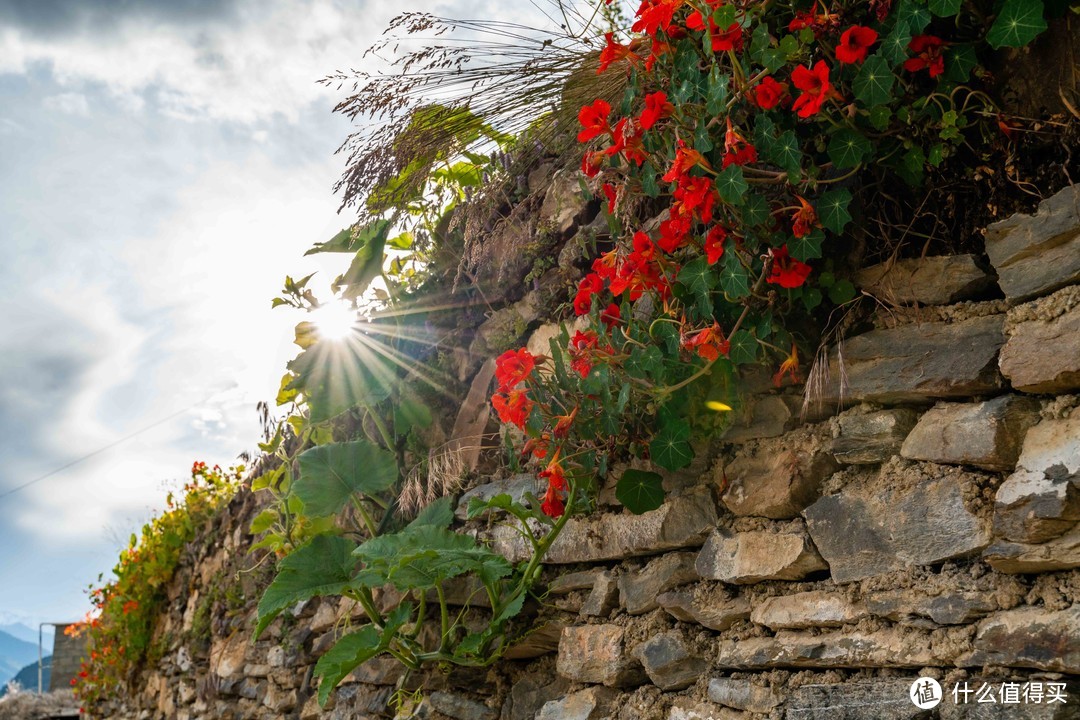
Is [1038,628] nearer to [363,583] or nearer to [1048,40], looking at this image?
[1048,40]

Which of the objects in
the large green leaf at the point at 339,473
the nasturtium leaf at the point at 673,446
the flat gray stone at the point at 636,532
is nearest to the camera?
the nasturtium leaf at the point at 673,446

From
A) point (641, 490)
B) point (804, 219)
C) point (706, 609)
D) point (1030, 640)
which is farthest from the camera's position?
point (641, 490)

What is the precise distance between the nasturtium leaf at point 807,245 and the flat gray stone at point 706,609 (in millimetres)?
736

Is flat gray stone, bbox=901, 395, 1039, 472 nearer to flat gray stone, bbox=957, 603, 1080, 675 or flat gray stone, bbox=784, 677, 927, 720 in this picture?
flat gray stone, bbox=957, 603, 1080, 675

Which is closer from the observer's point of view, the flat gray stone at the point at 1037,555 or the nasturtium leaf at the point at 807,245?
the flat gray stone at the point at 1037,555

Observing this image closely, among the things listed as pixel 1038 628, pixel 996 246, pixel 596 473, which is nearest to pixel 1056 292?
pixel 996 246

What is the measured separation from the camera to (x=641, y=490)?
204 cm

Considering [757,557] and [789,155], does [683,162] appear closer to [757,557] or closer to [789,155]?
[789,155]

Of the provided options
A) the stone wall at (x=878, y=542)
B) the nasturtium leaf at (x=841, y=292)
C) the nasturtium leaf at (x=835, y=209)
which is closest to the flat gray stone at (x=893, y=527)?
the stone wall at (x=878, y=542)

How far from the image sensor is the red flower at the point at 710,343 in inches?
68.7

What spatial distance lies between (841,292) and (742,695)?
2.75 ft

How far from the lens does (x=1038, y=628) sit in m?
1.39

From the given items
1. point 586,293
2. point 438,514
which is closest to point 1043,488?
point 586,293

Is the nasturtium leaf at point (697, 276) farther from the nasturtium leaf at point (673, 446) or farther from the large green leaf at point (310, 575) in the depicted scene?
the large green leaf at point (310, 575)
